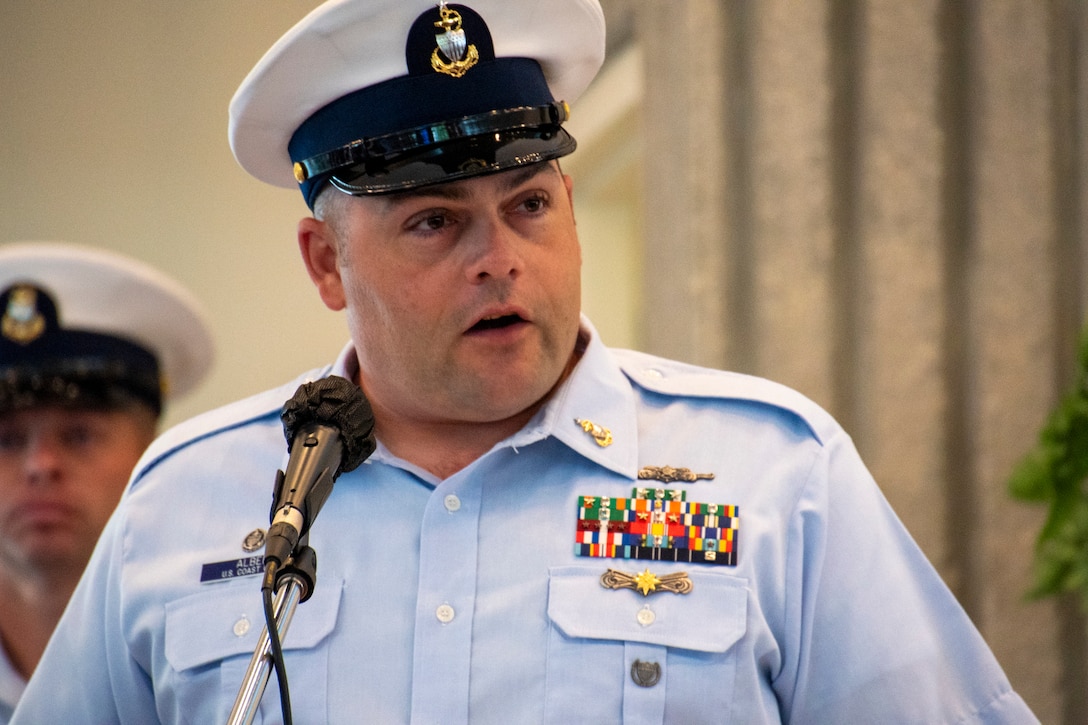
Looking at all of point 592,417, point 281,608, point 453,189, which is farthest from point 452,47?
point 281,608

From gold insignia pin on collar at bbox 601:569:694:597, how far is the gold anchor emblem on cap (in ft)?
1.99

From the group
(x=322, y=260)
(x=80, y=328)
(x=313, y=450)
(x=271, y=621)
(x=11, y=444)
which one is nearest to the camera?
(x=271, y=621)

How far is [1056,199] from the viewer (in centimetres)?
201

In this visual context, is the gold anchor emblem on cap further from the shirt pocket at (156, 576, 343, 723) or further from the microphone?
the shirt pocket at (156, 576, 343, 723)

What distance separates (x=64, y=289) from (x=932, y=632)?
5.32 feet

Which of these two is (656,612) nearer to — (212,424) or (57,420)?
(212,424)

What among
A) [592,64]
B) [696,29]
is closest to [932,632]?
[592,64]

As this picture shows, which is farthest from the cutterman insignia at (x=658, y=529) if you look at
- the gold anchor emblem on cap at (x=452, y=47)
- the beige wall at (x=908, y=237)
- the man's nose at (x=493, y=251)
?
the beige wall at (x=908, y=237)

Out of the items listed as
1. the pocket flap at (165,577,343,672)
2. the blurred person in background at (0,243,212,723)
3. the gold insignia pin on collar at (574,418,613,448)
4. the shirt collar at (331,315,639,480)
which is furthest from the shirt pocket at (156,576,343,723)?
the blurred person in background at (0,243,212,723)

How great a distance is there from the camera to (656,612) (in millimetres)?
1229

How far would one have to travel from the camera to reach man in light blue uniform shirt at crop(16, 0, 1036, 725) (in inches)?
47.8

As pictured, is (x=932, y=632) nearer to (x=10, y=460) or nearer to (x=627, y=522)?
(x=627, y=522)

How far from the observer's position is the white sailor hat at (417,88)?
4.22 ft

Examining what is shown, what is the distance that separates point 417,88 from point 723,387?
0.52 m
